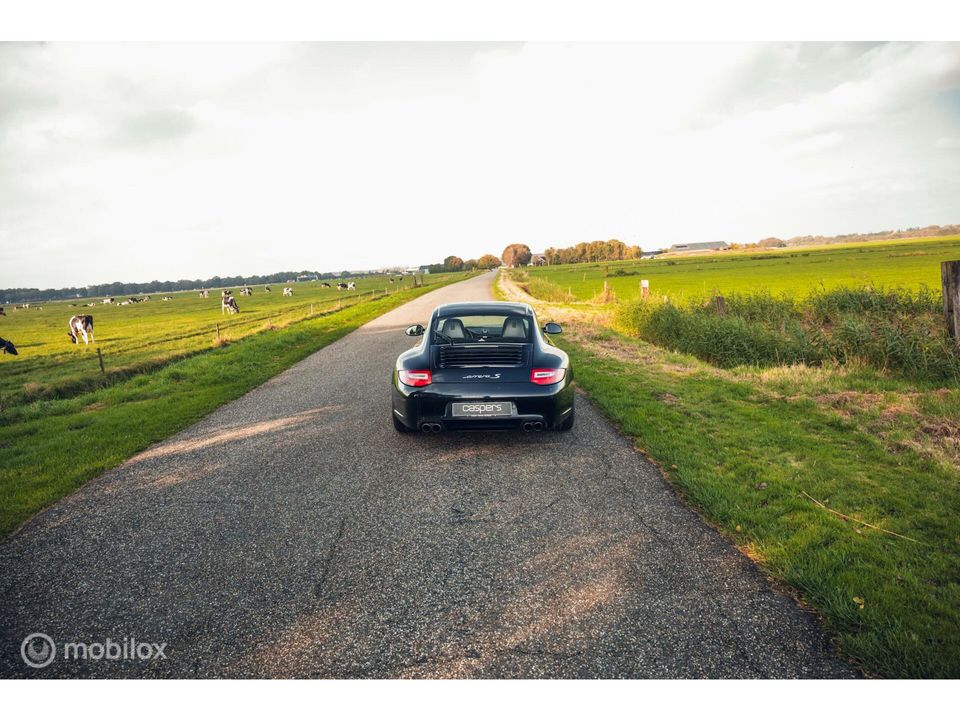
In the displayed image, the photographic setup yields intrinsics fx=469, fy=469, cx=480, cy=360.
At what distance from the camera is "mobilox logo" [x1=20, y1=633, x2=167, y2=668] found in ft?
7.68

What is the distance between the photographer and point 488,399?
4.63m

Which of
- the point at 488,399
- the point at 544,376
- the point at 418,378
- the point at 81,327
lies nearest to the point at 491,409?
the point at 488,399

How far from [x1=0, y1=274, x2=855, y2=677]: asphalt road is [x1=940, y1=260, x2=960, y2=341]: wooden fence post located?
715cm

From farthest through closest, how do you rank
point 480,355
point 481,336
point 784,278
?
1. point 784,278
2. point 481,336
3. point 480,355

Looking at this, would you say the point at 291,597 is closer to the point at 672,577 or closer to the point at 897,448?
the point at 672,577

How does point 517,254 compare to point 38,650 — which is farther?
point 517,254

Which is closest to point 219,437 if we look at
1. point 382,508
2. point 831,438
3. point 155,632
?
point 382,508

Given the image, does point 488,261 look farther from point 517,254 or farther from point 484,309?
point 484,309

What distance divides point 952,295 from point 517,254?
565 feet

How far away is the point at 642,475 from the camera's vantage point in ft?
14.2

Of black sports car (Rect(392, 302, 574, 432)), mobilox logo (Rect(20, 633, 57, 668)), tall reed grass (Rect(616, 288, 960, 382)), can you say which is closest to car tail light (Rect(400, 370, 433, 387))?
black sports car (Rect(392, 302, 574, 432))

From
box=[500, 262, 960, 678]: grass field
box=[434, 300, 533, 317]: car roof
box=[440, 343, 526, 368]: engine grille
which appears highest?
box=[434, 300, 533, 317]: car roof

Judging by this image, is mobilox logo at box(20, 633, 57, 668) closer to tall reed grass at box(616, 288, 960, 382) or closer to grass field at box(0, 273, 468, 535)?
grass field at box(0, 273, 468, 535)

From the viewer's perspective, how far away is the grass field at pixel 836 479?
2.44 m
